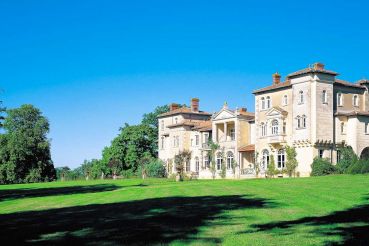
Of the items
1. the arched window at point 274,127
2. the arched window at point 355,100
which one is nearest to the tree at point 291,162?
the arched window at point 274,127

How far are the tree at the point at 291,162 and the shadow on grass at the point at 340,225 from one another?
3679 centimetres

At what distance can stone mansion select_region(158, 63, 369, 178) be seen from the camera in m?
50.1

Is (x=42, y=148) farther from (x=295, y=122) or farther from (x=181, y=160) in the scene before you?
(x=295, y=122)

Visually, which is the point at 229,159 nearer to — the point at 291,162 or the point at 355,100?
the point at 291,162

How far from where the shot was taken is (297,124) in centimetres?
5178

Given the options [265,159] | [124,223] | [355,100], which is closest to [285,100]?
[265,159]

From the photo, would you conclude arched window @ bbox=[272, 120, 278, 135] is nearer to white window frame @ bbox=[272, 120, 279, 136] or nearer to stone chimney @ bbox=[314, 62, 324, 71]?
white window frame @ bbox=[272, 120, 279, 136]

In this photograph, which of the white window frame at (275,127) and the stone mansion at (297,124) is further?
the white window frame at (275,127)

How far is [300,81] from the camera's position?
51.0 meters

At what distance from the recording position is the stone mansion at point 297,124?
5012 centimetres

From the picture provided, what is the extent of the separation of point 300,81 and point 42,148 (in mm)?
42955

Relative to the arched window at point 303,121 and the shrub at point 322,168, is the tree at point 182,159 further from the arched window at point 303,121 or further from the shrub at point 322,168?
the shrub at point 322,168

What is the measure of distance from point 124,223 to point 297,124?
39896 mm

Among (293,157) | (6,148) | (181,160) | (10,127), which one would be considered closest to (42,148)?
(6,148)
